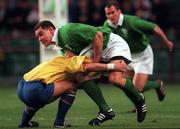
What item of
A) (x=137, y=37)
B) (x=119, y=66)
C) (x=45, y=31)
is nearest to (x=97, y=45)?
(x=119, y=66)

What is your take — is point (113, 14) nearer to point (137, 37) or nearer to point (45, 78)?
point (137, 37)

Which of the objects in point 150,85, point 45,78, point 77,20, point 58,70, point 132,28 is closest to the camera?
point 45,78

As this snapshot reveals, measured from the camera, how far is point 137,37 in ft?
48.3

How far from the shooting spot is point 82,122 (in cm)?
1259

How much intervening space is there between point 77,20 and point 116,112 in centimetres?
1147

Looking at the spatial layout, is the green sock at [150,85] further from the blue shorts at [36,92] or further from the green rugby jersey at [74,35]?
the blue shorts at [36,92]

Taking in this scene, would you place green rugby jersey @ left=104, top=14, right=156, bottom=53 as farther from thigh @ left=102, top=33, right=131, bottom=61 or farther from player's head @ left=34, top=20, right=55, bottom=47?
player's head @ left=34, top=20, right=55, bottom=47

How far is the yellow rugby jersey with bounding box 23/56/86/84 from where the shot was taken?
37.3 ft

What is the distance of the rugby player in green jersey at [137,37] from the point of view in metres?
14.3

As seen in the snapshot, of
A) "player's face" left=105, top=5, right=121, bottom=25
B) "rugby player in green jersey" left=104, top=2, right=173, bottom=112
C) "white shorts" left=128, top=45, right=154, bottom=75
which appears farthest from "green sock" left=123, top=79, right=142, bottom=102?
"white shorts" left=128, top=45, right=154, bottom=75

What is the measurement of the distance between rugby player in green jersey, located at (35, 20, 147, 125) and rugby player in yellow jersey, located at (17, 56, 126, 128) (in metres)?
0.22

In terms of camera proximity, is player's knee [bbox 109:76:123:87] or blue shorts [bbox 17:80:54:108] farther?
player's knee [bbox 109:76:123:87]

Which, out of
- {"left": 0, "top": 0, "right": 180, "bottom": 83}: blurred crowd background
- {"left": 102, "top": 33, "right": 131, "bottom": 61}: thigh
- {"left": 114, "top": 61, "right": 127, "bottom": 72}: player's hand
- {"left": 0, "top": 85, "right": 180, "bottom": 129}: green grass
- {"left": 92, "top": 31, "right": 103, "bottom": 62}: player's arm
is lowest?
{"left": 0, "top": 0, "right": 180, "bottom": 83}: blurred crowd background

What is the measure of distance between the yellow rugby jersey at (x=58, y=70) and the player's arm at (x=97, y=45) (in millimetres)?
213
